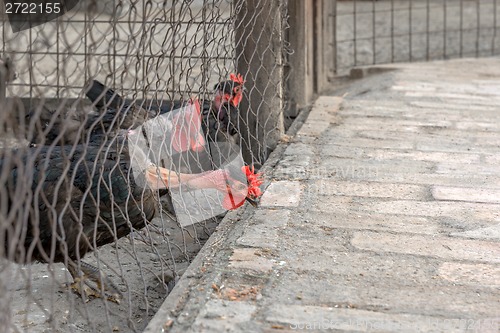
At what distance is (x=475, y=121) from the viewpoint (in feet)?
15.4

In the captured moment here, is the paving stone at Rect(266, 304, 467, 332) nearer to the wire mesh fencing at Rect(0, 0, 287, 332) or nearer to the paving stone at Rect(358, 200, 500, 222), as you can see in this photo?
the wire mesh fencing at Rect(0, 0, 287, 332)

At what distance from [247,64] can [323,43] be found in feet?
6.67

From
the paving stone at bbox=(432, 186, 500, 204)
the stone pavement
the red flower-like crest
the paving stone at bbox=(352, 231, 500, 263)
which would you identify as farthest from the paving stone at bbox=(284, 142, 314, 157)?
the paving stone at bbox=(352, 231, 500, 263)

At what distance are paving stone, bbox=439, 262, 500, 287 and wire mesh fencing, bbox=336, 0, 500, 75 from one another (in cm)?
424

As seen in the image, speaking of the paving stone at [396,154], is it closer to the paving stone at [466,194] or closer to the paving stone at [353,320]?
the paving stone at [466,194]

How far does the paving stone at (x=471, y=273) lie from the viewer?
7.97 feet

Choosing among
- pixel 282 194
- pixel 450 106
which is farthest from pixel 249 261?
pixel 450 106

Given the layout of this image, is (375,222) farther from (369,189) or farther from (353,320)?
(353,320)

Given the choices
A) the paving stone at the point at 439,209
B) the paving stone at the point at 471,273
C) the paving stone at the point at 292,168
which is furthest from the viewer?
the paving stone at the point at 292,168

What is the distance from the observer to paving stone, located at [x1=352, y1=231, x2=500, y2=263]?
2.65 meters

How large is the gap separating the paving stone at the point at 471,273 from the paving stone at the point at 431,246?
0.06 metres

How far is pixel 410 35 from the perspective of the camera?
7.40 metres

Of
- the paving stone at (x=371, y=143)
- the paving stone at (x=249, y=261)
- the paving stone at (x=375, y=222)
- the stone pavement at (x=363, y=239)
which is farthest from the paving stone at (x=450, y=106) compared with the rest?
the paving stone at (x=249, y=261)

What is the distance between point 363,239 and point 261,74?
5.20 feet
